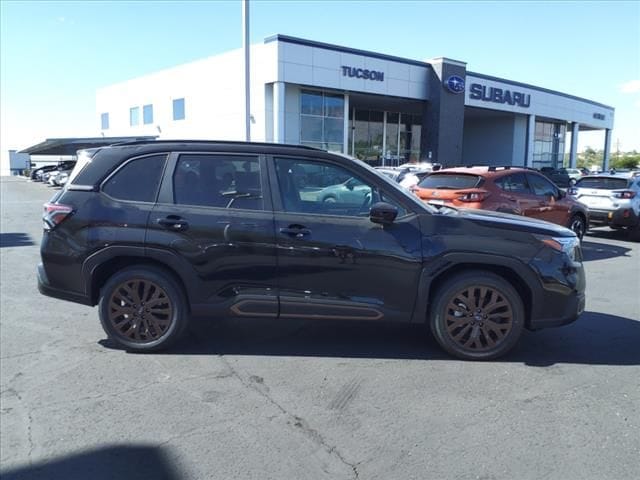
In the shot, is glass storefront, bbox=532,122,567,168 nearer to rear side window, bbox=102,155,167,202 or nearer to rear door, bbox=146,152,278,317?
rear door, bbox=146,152,278,317

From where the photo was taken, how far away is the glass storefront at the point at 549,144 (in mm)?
46875

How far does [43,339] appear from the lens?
5188 mm

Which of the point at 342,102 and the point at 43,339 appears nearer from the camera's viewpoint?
the point at 43,339

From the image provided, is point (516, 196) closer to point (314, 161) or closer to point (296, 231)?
point (314, 161)

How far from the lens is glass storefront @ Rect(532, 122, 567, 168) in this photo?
154ft

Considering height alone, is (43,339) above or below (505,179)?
below

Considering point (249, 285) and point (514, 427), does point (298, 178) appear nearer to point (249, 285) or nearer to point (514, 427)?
point (249, 285)

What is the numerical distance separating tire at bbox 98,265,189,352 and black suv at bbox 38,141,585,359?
0.01 metres

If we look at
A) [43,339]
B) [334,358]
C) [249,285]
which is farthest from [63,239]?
[334,358]

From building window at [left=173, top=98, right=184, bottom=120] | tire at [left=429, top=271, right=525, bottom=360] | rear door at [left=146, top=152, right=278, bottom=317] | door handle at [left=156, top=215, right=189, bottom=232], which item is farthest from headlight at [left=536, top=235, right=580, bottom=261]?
building window at [left=173, top=98, right=184, bottom=120]

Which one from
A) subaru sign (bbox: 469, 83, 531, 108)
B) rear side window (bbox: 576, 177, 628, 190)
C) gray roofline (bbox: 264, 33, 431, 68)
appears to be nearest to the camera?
rear side window (bbox: 576, 177, 628, 190)

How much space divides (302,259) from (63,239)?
2194mm

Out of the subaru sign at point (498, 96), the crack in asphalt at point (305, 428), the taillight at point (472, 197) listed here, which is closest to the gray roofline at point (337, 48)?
the subaru sign at point (498, 96)

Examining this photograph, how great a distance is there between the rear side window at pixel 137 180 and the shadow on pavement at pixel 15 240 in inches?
301
